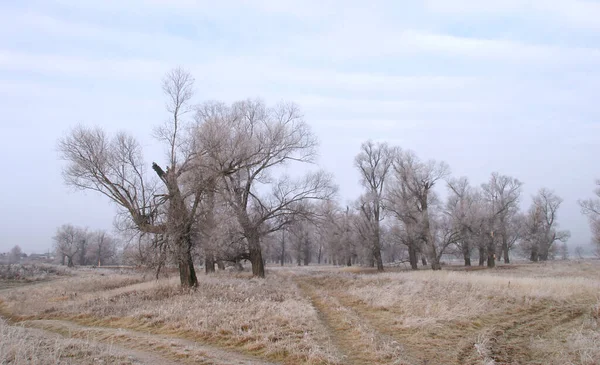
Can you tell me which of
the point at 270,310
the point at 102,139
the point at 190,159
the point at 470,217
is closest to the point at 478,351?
the point at 270,310

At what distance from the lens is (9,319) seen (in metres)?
14.5

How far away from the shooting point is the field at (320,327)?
321 inches

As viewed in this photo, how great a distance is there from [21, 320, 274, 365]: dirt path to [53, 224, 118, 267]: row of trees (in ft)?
234

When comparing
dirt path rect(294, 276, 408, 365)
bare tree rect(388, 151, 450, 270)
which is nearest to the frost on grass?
dirt path rect(294, 276, 408, 365)

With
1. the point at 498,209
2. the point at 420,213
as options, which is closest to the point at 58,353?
the point at 420,213

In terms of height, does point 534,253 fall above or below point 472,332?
below

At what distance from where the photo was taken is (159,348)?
8.92 m

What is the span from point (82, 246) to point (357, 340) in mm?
90143

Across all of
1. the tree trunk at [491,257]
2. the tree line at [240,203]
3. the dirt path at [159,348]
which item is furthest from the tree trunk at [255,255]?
the tree trunk at [491,257]

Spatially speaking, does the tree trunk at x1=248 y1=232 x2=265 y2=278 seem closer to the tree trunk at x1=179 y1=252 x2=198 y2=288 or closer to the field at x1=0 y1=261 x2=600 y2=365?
the tree trunk at x1=179 y1=252 x2=198 y2=288

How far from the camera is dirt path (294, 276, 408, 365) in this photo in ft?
26.6

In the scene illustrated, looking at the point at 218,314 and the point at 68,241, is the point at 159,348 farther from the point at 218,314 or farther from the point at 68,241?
the point at 68,241

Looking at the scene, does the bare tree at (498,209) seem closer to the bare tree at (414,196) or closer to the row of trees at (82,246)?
the bare tree at (414,196)

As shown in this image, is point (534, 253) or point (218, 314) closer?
point (218, 314)
